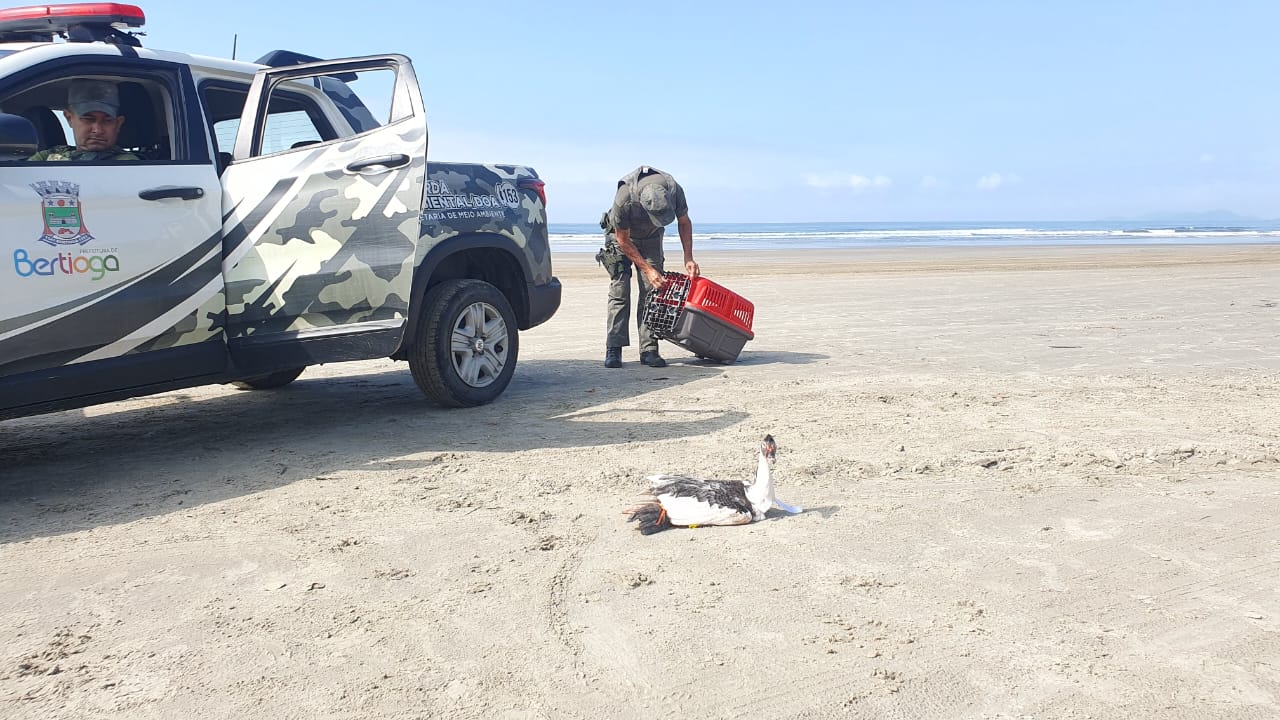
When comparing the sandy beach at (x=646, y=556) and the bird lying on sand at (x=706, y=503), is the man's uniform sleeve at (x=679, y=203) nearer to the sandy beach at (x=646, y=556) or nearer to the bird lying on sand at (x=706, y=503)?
the sandy beach at (x=646, y=556)

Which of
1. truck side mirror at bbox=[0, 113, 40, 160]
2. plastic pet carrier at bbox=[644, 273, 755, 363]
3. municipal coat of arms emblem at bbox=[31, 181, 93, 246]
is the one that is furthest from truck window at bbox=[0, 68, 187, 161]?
plastic pet carrier at bbox=[644, 273, 755, 363]

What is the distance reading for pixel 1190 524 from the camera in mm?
3807

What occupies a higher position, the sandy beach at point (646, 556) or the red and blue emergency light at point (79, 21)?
the red and blue emergency light at point (79, 21)

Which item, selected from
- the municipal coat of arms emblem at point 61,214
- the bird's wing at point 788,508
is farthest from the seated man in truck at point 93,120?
the bird's wing at point 788,508

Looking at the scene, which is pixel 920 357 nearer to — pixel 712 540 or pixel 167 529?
pixel 712 540

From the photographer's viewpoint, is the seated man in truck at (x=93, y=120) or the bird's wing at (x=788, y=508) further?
the seated man in truck at (x=93, y=120)

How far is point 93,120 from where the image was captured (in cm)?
489

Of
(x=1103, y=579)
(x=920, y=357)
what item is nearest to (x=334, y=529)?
(x=1103, y=579)

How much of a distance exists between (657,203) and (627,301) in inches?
33.4

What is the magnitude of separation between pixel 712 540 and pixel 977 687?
4.35ft

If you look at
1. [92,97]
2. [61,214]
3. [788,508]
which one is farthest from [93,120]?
[788,508]

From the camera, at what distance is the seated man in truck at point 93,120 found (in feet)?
15.7

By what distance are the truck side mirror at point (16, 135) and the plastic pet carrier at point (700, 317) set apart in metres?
4.86

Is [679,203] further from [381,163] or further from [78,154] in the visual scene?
[78,154]
